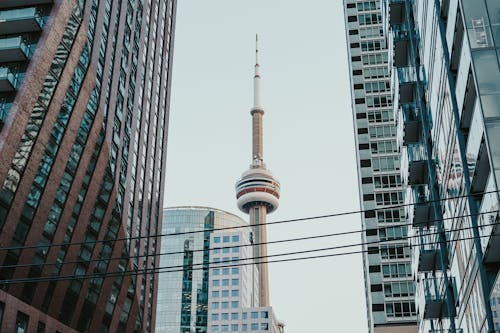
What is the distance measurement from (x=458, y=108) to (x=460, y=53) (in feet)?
7.66

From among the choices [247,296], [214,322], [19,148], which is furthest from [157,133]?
[247,296]

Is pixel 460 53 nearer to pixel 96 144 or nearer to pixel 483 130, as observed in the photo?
pixel 483 130

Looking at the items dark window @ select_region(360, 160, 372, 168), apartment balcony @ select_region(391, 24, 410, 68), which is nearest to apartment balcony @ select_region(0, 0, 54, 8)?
apartment balcony @ select_region(391, 24, 410, 68)

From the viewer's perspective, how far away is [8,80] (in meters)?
42.8

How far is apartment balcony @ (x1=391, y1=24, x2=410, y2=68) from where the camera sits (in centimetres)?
4412

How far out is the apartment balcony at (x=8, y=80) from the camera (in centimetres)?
4275

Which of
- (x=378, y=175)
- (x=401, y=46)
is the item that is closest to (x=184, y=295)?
(x=378, y=175)

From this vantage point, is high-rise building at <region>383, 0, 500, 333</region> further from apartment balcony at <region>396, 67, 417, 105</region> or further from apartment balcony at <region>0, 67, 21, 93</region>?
apartment balcony at <region>0, 67, 21, 93</region>

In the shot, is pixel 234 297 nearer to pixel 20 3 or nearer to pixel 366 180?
pixel 366 180

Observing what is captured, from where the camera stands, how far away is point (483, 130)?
79.9 ft

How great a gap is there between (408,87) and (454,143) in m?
13.9

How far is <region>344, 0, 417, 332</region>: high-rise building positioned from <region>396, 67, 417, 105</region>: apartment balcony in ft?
112

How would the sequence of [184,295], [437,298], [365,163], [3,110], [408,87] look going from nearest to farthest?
[437,298] → [3,110] → [408,87] → [365,163] → [184,295]

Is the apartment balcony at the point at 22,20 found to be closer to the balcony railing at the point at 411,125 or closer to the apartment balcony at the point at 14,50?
the apartment balcony at the point at 14,50
